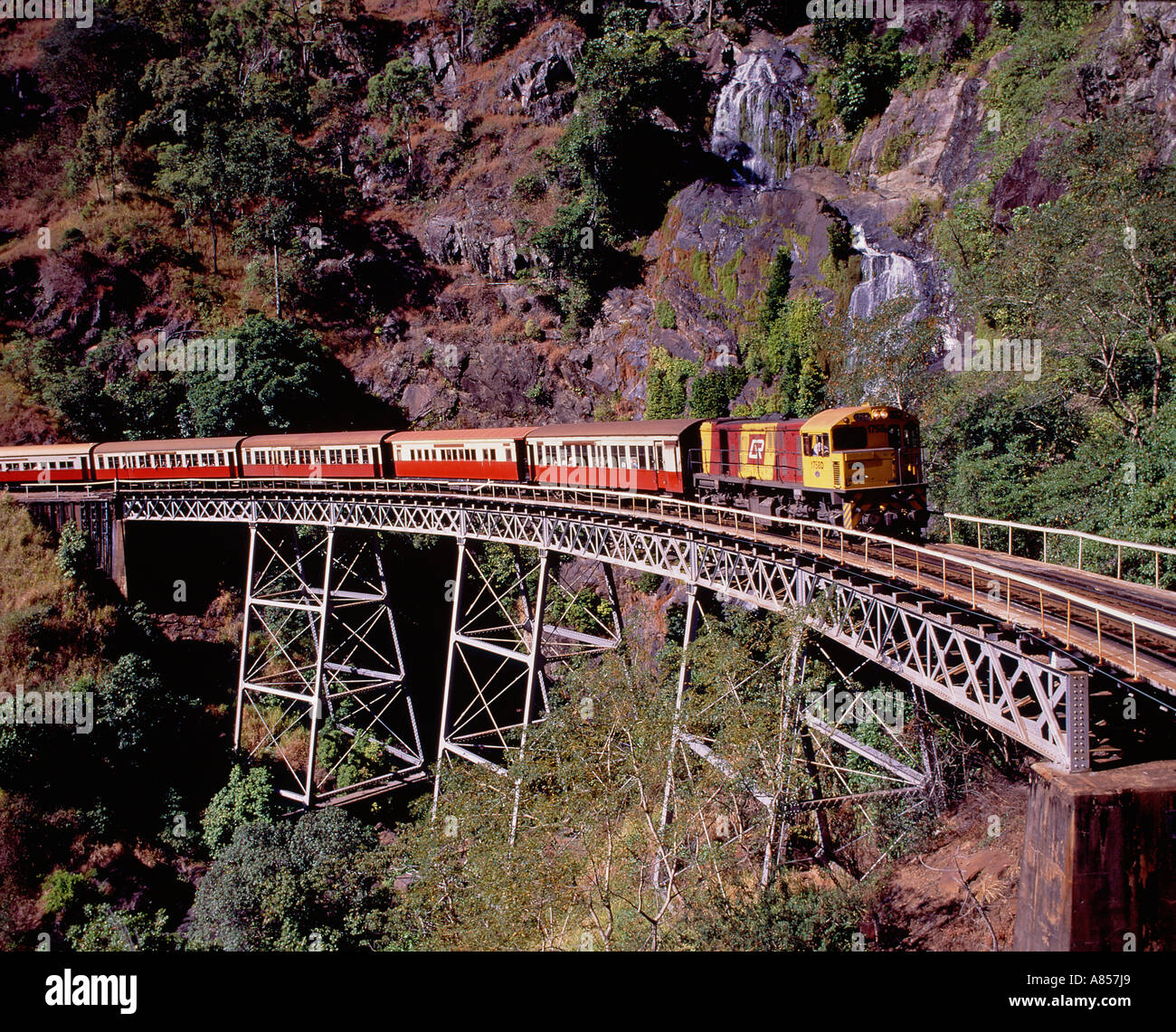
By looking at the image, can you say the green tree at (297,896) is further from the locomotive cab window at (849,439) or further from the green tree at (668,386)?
the green tree at (668,386)

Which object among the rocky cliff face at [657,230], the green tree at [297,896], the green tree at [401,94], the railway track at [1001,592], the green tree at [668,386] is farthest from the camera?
the green tree at [401,94]

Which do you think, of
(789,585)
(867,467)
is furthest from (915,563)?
(867,467)

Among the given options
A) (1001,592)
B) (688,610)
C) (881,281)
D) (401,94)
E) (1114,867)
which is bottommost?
Answer: (1114,867)

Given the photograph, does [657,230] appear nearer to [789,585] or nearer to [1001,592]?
[789,585]

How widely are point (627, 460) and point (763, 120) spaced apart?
31343 millimetres

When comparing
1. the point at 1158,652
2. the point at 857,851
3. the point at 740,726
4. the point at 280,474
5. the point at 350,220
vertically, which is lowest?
the point at 857,851

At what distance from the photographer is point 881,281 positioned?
34.1 meters

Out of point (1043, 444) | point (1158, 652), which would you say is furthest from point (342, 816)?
point (1043, 444)

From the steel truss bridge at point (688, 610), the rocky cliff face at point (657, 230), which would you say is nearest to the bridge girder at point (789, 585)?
the steel truss bridge at point (688, 610)

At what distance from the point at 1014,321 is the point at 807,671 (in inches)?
749

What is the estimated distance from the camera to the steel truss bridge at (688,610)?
10.6m

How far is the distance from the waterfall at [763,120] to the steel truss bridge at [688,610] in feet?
85.0

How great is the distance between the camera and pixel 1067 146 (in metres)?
29.6

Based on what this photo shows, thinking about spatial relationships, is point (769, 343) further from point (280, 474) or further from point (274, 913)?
point (274, 913)
